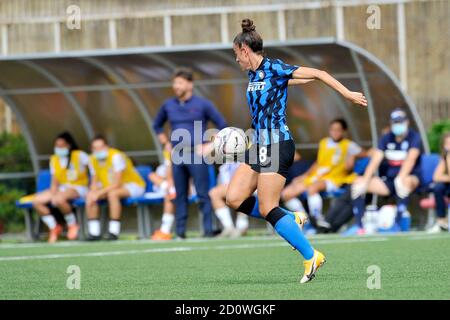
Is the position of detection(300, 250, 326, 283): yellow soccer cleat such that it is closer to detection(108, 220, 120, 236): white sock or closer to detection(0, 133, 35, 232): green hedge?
detection(108, 220, 120, 236): white sock

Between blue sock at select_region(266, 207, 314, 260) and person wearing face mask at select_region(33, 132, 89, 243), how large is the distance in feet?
28.8

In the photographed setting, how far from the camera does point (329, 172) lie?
17.0 metres

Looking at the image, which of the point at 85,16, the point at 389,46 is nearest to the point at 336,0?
the point at 389,46

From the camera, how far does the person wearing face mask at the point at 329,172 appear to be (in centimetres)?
1673

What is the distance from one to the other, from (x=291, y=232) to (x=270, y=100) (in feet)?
3.43

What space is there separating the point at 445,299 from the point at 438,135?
13794 millimetres

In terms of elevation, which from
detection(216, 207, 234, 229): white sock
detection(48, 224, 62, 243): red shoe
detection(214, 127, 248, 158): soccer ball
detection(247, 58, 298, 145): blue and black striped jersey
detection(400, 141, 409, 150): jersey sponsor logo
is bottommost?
detection(48, 224, 62, 243): red shoe

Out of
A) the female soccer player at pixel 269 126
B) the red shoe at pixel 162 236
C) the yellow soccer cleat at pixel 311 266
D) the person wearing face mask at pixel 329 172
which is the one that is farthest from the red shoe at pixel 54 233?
the yellow soccer cleat at pixel 311 266

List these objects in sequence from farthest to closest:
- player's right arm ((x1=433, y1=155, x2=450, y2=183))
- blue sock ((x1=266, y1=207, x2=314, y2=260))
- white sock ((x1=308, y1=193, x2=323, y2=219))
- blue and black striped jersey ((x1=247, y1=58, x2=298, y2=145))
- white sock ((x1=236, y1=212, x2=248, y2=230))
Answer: white sock ((x1=236, y1=212, x2=248, y2=230)), white sock ((x1=308, y1=193, x2=323, y2=219)), player's right arm ((x1=433, y1=155, x2=450, y2=183)), blue and black striped jersey ((x1=247, y1=58, x2=298, y2=145)), blue sock ((x1=266, y1=207, x2=314, y2=260))

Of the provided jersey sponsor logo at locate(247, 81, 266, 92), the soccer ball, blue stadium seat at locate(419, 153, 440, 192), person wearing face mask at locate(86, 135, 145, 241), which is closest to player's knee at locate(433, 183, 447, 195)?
blue stadium seat at locate(419, 153, 440, 192)

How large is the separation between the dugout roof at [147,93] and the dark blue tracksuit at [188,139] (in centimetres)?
87

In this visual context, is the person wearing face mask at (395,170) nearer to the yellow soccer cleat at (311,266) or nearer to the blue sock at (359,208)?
the blue sock at (359,208)

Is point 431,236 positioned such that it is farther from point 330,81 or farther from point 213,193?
point 330,81

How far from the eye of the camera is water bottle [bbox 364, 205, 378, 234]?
16.4m
